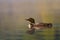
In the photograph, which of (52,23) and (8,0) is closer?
(52,23)

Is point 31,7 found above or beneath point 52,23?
above

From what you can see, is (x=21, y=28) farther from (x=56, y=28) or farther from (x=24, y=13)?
(x=56, y=28)


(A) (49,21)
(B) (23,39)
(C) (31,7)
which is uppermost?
(C) (31,7)

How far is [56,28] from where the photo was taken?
3.49ft

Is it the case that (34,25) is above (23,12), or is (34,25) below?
below

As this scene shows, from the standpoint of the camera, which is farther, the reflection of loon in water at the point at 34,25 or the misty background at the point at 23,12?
the misty background at the point at 23,12

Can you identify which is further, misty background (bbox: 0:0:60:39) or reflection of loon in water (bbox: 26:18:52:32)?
misty background (bbox: 0:0:60:39)

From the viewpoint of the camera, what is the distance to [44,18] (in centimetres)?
108

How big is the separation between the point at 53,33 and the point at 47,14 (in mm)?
143

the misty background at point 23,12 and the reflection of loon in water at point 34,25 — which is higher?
the misty background at point 23,12

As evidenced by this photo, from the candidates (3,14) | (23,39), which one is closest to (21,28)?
(23,39)

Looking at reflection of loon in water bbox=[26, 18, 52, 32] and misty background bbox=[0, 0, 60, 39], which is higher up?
misty background bbox=[0, 0, 60, 39]

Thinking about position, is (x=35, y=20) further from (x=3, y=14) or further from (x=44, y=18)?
(x=3, y=14)

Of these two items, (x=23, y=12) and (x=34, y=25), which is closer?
(x=34, y=25)
